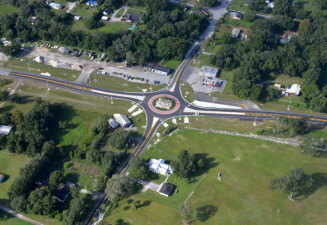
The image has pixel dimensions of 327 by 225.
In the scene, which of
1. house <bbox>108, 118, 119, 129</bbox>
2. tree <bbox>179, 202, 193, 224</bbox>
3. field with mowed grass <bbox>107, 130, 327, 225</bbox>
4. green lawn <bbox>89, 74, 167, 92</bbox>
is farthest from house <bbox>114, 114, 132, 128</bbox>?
tree <bbox>179, 202, 193, 224</bbox>

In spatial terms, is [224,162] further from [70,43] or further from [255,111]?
[70,43]

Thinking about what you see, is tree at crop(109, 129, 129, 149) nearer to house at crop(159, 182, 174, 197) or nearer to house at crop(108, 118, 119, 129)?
house at crop(108, 118, 119, 129)

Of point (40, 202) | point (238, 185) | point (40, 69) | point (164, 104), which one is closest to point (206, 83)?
point (164, 104)

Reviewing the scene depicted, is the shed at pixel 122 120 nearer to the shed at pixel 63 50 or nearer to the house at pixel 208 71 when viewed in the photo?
the house at pixel 208 71

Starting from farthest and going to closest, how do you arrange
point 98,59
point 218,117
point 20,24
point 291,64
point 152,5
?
point 152,5 → point 20,24 → point 98,59 → point 291,64 → point 218,117

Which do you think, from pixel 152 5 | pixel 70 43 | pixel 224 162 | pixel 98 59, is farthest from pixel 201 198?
pixel 152 5

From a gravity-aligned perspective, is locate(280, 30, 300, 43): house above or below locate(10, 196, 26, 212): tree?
above

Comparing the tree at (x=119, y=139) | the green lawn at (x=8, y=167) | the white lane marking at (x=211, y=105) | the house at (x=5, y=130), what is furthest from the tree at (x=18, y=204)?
the white lane marking at (x=211, y=105)
